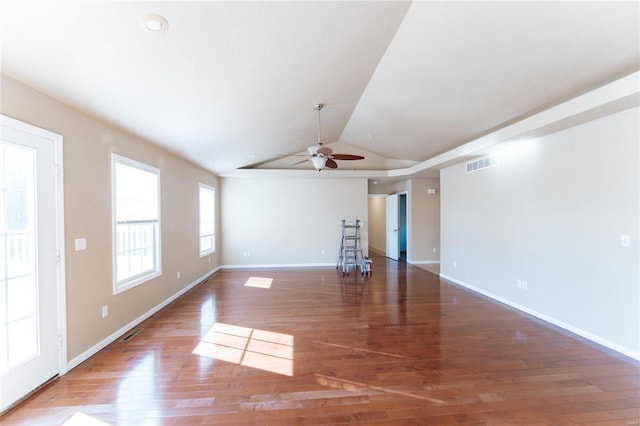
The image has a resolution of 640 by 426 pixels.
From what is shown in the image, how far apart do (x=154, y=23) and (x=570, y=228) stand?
4653mm

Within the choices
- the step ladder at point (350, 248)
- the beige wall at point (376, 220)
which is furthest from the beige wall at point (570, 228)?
the beige wall at point (376, 220)

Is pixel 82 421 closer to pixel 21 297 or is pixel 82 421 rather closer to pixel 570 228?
pixel 21 297

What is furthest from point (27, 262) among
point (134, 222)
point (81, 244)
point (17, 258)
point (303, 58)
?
point (303, 58)

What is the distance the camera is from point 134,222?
3537 mm

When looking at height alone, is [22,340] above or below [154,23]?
below

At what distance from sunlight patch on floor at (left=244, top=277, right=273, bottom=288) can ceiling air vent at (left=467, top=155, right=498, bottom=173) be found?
4.52m

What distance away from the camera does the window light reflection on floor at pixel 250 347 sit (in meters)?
2.59

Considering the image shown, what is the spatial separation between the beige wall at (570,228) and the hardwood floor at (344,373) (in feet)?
1.09

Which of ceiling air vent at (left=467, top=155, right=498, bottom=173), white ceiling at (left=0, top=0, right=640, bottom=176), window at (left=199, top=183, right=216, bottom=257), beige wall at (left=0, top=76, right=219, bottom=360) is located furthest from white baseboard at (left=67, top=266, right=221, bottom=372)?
ceiling air vent at (left=467, top=155, right=498, bottom=173)

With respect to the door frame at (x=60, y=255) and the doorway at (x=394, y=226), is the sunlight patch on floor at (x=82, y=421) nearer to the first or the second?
the door frame at (x=60, y=255)

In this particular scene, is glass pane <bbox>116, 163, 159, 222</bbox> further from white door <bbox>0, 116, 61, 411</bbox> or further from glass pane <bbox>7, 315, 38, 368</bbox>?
glass pane <bbox>7, 315, 38, 368</bbox>

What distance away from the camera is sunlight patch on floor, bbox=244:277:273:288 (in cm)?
542

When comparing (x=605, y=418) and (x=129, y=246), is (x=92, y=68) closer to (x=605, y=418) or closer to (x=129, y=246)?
(x=129, y=246)

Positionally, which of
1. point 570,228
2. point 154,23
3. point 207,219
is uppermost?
point 154,23
